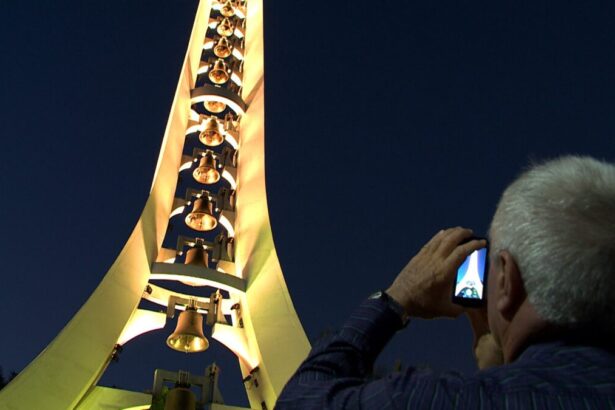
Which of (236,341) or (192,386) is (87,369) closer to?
(192,386)

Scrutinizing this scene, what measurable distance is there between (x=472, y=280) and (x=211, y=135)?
783 centimetres

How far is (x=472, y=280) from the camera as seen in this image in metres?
0.99

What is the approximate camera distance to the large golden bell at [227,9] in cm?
1029

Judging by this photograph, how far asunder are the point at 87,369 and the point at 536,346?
19.1 ft

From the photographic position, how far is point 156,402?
621 cm

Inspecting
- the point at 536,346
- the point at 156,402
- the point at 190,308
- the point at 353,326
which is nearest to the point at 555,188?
the point at 536,346

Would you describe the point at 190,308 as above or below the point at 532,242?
above

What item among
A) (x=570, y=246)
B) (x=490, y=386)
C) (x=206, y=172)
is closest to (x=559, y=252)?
(x=570, y=246)

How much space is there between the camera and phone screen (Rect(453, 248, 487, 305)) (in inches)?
38.5

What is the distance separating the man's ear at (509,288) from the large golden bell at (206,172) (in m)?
7.41

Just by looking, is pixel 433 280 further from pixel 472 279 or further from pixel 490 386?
pixel 490 386

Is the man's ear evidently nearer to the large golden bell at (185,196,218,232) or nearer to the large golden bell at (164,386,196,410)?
the large golden bell at (164,386,196,410)

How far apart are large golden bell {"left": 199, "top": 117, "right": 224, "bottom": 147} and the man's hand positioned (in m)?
7.71

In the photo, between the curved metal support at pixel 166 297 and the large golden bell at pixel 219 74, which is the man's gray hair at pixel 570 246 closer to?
the curved metal support at pixel 166 297
